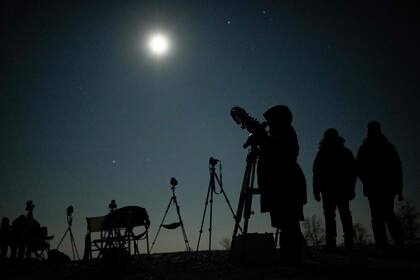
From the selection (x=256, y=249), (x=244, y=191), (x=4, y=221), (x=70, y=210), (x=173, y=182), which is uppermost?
(x=173, y=182)

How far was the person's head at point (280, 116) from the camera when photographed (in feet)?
15.6

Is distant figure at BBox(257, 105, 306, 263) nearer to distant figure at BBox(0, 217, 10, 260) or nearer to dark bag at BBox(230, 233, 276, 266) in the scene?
dark bag at BBox(230, 233, 276, 266)

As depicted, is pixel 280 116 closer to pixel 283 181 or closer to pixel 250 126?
pixel 250 126

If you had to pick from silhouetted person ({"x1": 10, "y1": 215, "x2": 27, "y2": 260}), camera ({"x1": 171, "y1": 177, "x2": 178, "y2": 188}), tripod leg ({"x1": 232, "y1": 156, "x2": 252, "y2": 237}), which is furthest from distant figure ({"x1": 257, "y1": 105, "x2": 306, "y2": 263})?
silhouetted person ({"x1": 10, "y1": 215, "x2": 27, "y2": 260})

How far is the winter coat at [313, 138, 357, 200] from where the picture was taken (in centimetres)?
666

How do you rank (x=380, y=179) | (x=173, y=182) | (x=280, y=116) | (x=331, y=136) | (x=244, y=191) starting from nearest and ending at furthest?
(x=280, y=116)
(x=244, y=191)
(x=380, y=179)
(x=331, y=136)
(x=173, y=182)

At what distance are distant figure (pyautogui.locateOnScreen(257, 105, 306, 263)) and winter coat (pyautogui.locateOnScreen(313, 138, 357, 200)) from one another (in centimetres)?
220

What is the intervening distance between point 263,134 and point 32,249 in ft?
34.2

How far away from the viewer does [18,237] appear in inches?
484

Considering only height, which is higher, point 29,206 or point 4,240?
point 29,206

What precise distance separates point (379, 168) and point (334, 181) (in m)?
0.86

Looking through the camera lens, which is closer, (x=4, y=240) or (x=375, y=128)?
(x=375, y=128)

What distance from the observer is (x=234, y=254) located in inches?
213

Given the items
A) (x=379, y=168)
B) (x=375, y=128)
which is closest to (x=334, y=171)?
(x=379, y=168)
